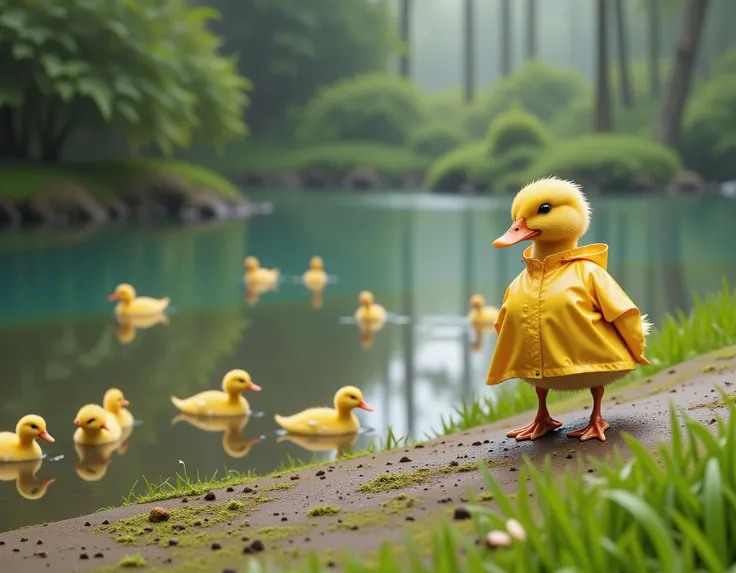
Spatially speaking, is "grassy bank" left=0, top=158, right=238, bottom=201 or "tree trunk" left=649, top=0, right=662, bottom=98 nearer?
"grassy bank" left=0, top=158, right=238, bottom=201

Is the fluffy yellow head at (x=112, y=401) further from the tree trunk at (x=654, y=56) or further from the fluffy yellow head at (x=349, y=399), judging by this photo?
the tree trunk at (x=654, y=56)

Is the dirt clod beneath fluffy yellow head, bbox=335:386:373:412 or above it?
above

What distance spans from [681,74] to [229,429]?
29.8 metres

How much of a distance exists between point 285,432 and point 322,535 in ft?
9.18

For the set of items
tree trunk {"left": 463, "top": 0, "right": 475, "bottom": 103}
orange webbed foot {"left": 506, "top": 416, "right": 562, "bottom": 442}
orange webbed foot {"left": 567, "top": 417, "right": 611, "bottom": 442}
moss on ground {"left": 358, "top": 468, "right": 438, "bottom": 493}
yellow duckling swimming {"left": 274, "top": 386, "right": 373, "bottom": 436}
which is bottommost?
yellow duckling swimming {"left": 274, "top": 386, "right": 373, "bottom": 436}

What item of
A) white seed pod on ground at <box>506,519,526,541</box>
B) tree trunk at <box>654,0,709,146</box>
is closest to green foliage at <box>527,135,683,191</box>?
tree trunk at <box>654,0,709,146</box>

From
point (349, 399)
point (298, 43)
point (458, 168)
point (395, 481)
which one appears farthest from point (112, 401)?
point (298, 43)

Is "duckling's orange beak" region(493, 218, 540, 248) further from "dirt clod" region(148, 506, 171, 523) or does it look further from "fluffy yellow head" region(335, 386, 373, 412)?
"fluffy yellow head" region(335, 386, 373, 412)

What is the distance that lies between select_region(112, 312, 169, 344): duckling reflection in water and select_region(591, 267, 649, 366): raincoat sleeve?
6211 mm

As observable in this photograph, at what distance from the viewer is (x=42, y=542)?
3656mm

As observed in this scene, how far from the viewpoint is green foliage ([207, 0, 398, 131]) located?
153ft

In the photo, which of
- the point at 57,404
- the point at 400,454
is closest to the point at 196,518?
the point at 400,454

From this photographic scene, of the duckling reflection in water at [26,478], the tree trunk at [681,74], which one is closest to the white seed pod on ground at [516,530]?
the duckling reflection in water at [26,478]

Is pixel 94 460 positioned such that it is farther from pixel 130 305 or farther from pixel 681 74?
pixel 681 74
